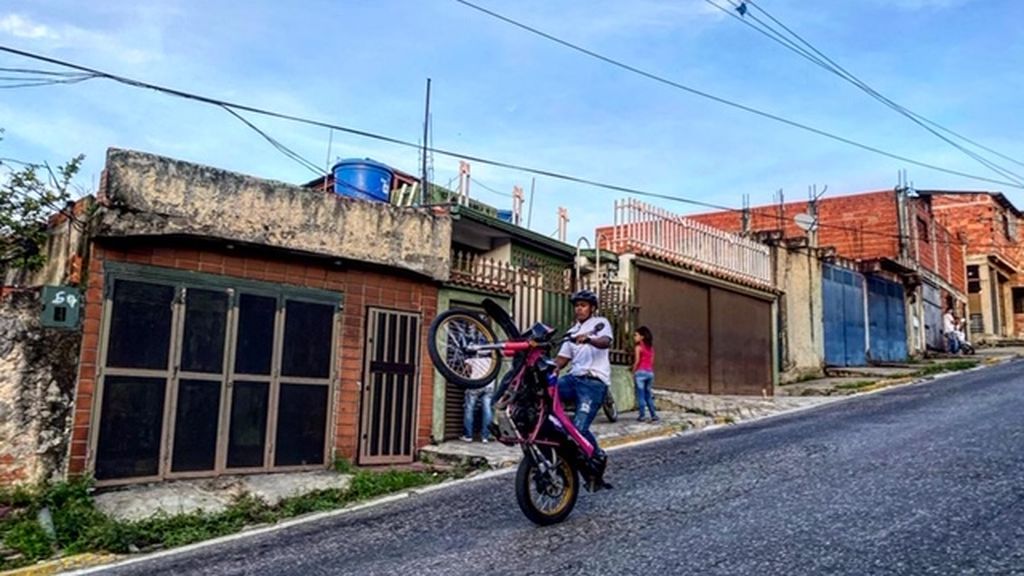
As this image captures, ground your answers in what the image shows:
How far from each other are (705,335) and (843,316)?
30.1 feet

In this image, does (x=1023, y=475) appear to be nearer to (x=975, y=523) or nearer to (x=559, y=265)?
(x=975, y=523)

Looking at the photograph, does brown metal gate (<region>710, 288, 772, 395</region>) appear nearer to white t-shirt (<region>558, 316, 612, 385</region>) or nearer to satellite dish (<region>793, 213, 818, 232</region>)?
satellite dish (<region>793, 213, 818, 232</region>)

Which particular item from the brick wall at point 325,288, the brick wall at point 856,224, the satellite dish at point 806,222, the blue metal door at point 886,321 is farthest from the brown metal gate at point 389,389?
the brick wall at point 856,224

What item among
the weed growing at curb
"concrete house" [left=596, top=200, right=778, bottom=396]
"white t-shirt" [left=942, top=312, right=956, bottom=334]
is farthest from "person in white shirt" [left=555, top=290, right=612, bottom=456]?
"white t-shirt" [left=942, top=312, right=956, bottom=334]

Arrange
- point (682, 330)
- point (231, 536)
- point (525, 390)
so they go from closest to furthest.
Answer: point (525, 390)
point (231, 536)
point (682, 330)

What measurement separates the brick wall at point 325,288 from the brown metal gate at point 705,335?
590 cm

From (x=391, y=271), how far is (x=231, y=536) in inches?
190

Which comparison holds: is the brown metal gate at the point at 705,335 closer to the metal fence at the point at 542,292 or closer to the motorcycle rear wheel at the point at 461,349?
the metal fence at the point at 542,292

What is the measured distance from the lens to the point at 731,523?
18.3 ft

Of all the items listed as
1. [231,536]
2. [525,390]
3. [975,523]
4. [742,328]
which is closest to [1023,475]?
[975,523]

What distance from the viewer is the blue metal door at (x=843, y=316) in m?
23.0

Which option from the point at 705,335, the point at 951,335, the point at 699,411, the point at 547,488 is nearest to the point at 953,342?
the point at 951,335

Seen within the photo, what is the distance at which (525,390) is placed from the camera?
5863mm

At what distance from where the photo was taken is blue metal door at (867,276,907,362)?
25.6m
